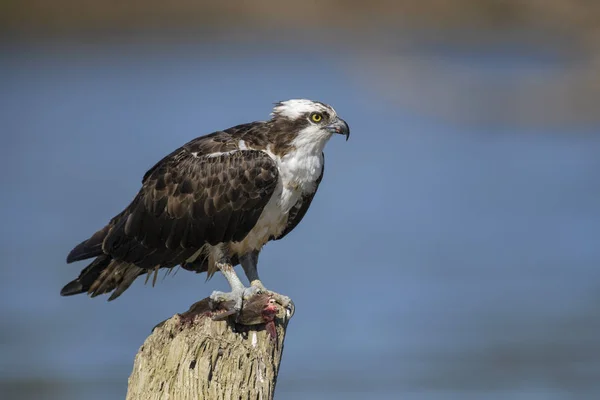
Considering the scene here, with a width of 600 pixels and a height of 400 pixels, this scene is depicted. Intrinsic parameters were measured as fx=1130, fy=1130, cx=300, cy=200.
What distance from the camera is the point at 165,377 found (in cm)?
718

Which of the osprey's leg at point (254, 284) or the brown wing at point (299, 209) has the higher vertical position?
the brown wing at point (299, 209)

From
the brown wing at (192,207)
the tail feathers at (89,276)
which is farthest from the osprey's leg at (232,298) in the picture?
the tail feathers at (89,276)

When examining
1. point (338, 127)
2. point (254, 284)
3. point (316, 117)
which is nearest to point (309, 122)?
point (316, 117)

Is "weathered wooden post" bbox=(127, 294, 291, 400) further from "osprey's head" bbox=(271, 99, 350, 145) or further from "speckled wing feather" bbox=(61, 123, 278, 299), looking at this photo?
"osprey's head" bbox=(271, 99, 350, 145)

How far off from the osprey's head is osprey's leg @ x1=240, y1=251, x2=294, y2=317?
112 cm

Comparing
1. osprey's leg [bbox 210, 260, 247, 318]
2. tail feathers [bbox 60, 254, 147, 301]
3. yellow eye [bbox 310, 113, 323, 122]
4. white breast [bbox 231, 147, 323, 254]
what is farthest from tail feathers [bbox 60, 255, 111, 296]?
yellow eye [bbox 310, 113, 323, 122]

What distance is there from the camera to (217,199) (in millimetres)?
9250

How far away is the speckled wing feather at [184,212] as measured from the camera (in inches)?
362

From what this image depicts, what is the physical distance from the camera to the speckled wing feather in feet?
30.2

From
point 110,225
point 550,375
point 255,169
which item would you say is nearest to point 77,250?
point 110,225

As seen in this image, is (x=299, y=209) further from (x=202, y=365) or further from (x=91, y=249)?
(x=202, y=365)

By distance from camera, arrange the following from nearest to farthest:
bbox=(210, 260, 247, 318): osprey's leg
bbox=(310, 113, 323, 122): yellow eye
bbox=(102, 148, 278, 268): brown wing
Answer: bbox=(210, 260, 247, 318): osprey's leg, bbox=(102, 148, 278, 268): brown wing, bbox=(310, 113, 323, 122): yellow eye

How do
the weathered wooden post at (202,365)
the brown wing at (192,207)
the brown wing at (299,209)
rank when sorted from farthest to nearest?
the brown wing at (299,209)
the brown wing at (192,207)
the weathered wooden post at (202,365)

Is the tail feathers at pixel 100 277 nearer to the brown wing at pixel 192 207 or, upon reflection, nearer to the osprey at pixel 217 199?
the osprey at pixel 217 199
